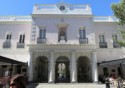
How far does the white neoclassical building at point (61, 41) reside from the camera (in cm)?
1745

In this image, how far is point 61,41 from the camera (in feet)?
59.3

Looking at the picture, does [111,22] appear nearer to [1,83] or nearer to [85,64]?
[85,64]

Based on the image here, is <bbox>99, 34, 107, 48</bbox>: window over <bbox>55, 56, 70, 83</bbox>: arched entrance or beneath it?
over

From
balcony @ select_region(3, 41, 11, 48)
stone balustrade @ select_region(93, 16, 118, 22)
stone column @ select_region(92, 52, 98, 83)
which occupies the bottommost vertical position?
stone column @ select_region(92, 52, 98, 83)

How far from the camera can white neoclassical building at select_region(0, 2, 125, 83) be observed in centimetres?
1745

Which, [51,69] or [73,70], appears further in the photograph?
[73,70]

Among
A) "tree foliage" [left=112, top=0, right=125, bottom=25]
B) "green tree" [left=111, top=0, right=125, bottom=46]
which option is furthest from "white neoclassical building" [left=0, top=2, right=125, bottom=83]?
"tree foliage" [left=112, top=0, right=125, bottom=25]

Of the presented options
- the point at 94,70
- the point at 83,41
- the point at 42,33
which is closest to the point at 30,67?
the point at 42,33

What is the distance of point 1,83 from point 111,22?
619 inches

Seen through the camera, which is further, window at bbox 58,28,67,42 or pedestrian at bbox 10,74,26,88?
window at bbox 58,28,67,42

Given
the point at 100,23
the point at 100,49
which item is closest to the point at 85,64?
the point at 100,49

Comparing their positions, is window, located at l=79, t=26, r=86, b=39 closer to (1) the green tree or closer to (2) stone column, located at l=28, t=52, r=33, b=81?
(2) stone column, located at l=28, t=52, r=33, b=81

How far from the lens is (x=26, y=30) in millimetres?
19984

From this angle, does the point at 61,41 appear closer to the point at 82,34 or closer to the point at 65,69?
the point at 82,34
